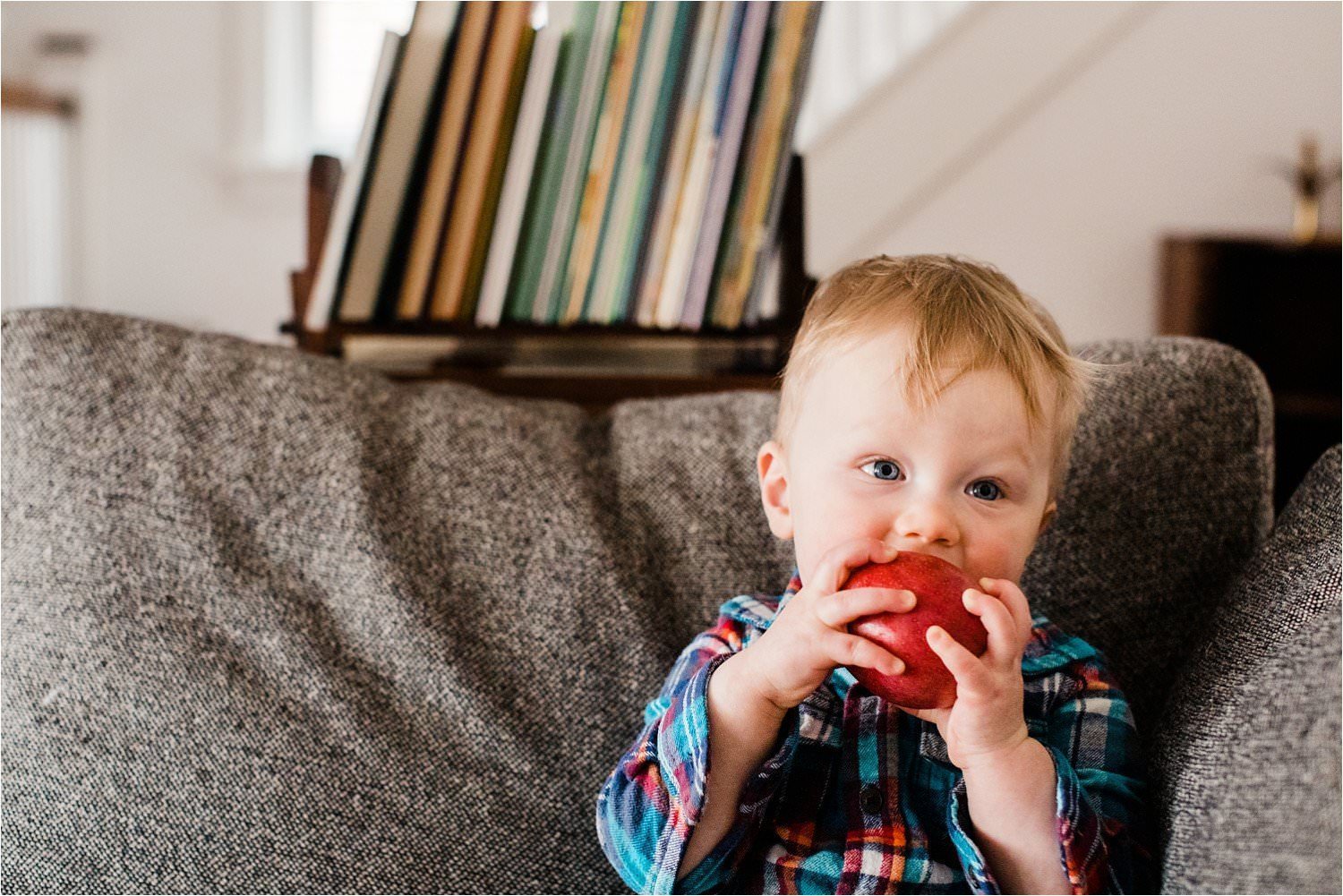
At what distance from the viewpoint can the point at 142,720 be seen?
2.67 feet

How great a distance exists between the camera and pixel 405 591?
0.88m

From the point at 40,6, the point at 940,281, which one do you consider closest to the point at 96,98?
the point at 40,6

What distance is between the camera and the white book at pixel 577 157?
48.2 inches

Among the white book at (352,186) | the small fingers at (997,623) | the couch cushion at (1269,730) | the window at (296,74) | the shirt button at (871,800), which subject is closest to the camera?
the couch cushion at (1269,730)

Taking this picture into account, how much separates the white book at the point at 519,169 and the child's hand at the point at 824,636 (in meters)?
0.65

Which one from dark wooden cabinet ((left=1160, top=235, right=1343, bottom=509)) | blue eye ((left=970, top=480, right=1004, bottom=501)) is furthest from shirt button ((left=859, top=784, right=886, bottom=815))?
dark wooden cabinet ((left=1160, top=235, right=1343, bottom=509))

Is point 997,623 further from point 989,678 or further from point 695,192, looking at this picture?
point 695,192

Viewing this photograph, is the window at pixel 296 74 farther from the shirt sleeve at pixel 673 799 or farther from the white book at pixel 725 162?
the shirt sleeve at pixel 673 799

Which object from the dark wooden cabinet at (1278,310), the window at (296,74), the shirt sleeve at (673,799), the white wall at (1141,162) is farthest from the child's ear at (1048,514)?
the window at (296,74)

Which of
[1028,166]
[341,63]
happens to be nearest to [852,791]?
[1028,166]

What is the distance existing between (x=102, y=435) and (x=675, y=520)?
1.55 ft

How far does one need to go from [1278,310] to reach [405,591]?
7.53 feet

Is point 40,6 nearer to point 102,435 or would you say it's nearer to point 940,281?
point 102,435

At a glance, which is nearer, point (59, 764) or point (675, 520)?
point (59, 764)
